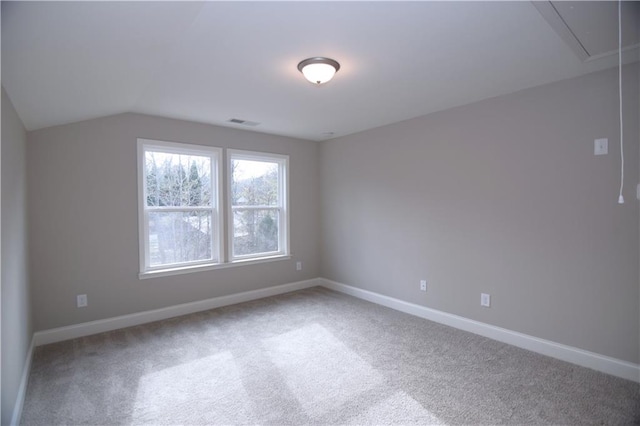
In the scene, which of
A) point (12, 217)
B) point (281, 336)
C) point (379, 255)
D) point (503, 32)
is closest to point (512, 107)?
point (503, 32)

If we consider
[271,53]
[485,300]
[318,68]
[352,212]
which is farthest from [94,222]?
[485,300]

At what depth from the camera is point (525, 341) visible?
2.97 metres

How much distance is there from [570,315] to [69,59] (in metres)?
4.03

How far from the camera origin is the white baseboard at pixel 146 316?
3.19 meters

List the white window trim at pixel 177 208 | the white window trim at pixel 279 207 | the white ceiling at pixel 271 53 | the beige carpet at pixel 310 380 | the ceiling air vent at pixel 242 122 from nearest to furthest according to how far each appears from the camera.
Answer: the white ceiling at pixel 271 53
the beige carpet at pixel 310 380
the white window trim at pixel 177 208
the ceiling air vent at pixel 242 122
the white window trim at pixel 279 207

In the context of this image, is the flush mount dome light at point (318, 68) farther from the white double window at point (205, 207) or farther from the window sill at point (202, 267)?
the window sill at point (202, 267)

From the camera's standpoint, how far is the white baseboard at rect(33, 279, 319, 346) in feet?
10.5

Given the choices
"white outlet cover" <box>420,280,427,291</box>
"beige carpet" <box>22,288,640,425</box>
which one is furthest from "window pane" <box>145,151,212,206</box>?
"white outlet cover" <box>420,280,427,291</box>

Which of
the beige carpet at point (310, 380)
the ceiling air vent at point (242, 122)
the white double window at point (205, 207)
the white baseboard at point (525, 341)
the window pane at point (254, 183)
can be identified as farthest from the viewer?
the window pane at point (254, 183)

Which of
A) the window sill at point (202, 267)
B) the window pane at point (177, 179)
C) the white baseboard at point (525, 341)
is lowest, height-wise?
the white baseboard at point (525, 341)

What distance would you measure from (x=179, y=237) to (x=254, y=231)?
104 centimetres

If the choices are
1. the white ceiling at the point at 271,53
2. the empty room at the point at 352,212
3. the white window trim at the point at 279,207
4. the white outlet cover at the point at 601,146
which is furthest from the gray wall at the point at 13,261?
the white outlet cover at the point at 601,146

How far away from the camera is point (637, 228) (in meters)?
2.41

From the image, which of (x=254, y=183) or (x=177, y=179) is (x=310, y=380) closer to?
(x=177, y=179)
